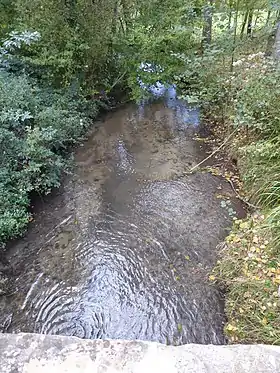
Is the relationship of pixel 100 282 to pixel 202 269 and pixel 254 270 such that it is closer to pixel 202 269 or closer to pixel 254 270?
pixel 202 269

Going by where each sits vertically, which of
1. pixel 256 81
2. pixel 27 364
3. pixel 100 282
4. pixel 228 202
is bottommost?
pixel 100 282

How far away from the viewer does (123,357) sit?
141cm

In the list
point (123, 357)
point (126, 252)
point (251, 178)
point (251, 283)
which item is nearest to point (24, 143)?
point (126, 252)

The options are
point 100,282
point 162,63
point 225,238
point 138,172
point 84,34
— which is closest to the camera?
point 100,282

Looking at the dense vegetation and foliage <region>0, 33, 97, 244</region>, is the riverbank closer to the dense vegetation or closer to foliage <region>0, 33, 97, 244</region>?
the dense vegetation

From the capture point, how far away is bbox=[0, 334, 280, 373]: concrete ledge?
53.4 inches

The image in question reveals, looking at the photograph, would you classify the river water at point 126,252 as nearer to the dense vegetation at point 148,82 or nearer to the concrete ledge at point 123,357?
the dense vegetation at point 148,82

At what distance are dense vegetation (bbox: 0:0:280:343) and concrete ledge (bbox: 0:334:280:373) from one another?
1.54 m

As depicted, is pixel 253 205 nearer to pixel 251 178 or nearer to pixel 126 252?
pixel 251 178

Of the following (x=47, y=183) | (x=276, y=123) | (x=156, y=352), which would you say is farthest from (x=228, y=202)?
(x=156, y=352)

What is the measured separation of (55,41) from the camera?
6.50m

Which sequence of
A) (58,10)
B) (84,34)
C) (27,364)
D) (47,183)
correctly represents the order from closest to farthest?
(27,364) → (47,183) → (58,10) → (84,34)

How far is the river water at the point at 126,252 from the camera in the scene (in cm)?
322

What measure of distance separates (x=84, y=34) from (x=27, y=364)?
267 inches
